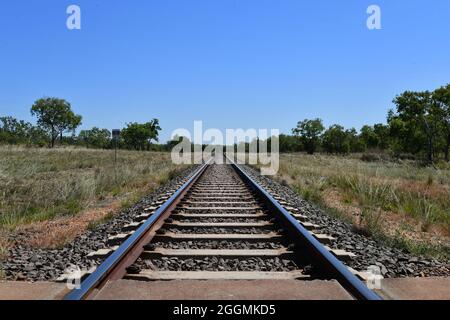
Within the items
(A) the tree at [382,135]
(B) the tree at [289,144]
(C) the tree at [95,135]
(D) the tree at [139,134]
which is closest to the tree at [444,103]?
(A) the tree at [382,135]

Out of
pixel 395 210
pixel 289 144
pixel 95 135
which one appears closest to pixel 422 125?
pixel 395 210

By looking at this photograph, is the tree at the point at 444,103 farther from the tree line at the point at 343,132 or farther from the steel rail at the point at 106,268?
the steel rail at the point at 106,268

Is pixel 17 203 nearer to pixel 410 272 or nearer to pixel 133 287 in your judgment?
pixel 133 287

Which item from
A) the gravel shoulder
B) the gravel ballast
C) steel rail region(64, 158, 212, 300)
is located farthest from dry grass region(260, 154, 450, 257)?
the gravel ballast

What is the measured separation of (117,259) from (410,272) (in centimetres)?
275

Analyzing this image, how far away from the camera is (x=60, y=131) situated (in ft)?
265

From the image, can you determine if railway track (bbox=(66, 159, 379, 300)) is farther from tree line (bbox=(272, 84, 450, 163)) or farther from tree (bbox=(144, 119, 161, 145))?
tree (bbox=(144, 119, 161, 145))

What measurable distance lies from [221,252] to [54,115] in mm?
81926

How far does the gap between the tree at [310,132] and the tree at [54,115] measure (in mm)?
45614

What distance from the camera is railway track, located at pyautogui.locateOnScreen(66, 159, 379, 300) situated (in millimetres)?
3580

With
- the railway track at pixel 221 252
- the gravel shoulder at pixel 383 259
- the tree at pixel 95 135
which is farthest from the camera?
the tree at pixel 95 135

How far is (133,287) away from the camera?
329 centimetres

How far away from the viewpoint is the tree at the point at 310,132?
8431 cm
